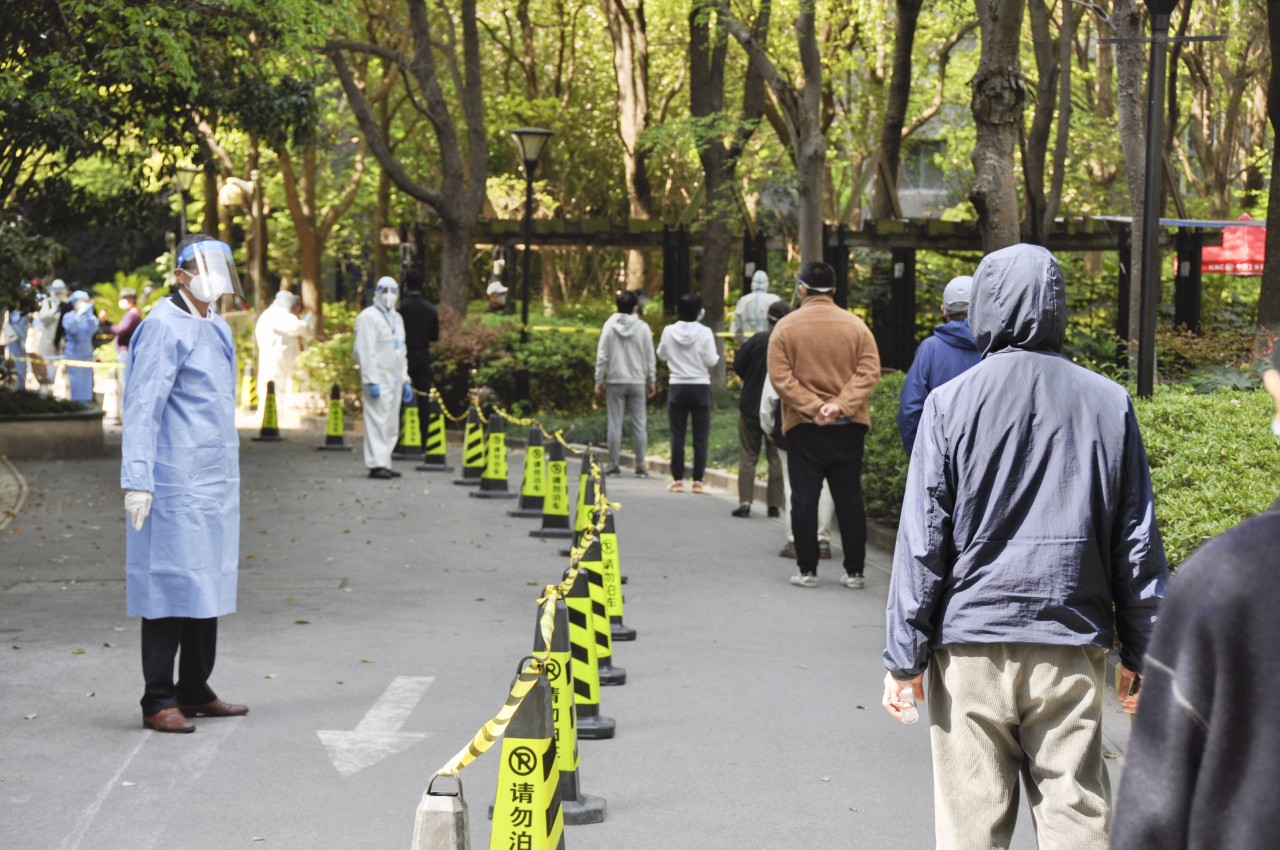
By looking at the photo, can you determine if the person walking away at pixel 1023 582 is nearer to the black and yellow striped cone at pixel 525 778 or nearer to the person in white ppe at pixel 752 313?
the black and yellow striped cone at pixel 525 778

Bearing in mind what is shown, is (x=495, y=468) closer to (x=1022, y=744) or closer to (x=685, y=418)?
(x=685, y=418)

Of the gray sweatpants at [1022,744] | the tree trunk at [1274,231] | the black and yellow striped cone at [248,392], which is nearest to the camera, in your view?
the gray sweatpants at [1022,744]

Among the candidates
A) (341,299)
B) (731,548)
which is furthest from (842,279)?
(341,299)

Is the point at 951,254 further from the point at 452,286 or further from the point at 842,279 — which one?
the point at 452,286

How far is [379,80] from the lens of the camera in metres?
38.6

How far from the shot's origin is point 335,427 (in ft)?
71.0

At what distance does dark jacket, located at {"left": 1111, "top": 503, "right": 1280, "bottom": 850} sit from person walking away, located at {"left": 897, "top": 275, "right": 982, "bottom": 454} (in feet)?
21.8

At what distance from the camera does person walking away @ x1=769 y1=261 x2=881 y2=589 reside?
10781mm

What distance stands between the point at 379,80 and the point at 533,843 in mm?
35767

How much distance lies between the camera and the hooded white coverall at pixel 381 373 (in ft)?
57.8

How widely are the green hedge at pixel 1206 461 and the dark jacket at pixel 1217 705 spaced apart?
554cm

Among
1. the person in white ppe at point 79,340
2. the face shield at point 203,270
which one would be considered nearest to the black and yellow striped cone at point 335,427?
the person in white ppe at point 79,340

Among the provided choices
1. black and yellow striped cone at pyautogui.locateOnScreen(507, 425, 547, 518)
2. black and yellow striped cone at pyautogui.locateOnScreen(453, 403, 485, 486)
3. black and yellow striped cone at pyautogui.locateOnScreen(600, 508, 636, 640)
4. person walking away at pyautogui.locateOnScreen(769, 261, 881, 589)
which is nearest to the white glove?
black and yellow striped cone at pyautogui.locateOnScreen(600, 508, 636, 640)

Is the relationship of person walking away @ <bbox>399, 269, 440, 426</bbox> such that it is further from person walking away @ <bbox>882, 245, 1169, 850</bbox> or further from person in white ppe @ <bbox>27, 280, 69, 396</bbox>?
person walking away @ <bbox>882, 245, 1169, 850</bbox>
